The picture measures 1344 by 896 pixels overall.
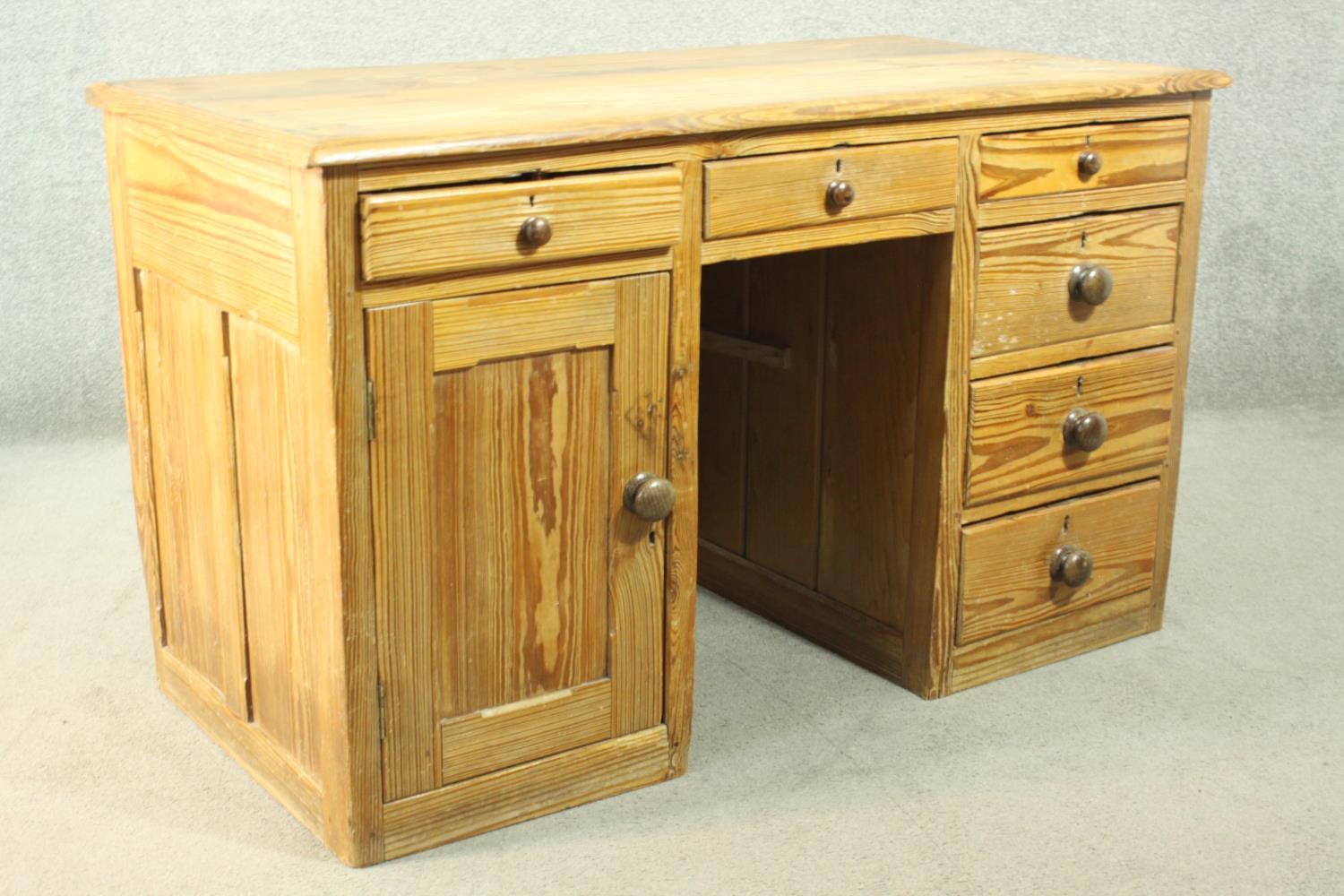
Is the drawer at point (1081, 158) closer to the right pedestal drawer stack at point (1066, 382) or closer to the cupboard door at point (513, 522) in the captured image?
the right pedestal drawer stack at point (1066, 382)

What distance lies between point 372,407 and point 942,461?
→ 81 cm

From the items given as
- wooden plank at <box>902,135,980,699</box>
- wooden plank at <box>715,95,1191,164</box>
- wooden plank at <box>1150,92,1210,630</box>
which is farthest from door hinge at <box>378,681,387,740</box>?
wooden plank at <box>1150,92,1210,630</box>

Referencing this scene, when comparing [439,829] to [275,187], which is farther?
[439,829]

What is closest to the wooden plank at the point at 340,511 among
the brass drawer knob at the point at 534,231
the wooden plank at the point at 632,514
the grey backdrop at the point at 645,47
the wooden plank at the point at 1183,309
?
the brass drawer knob at the point at 534,231

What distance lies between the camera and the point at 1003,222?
7.00ft

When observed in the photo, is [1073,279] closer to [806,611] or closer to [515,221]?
[806,611]

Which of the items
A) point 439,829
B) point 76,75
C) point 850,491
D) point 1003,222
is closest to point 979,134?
point 1003,222

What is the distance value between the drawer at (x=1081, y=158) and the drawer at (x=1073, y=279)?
0.05 m

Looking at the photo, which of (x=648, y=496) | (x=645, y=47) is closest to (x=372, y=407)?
(x=648, y=496)

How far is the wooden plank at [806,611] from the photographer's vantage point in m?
2.35

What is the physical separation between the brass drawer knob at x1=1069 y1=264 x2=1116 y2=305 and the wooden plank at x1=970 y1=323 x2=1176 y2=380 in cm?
6

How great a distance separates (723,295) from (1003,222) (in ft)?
1.67

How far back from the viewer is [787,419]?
2.44 meters

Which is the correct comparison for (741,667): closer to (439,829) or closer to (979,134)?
(439,829)
